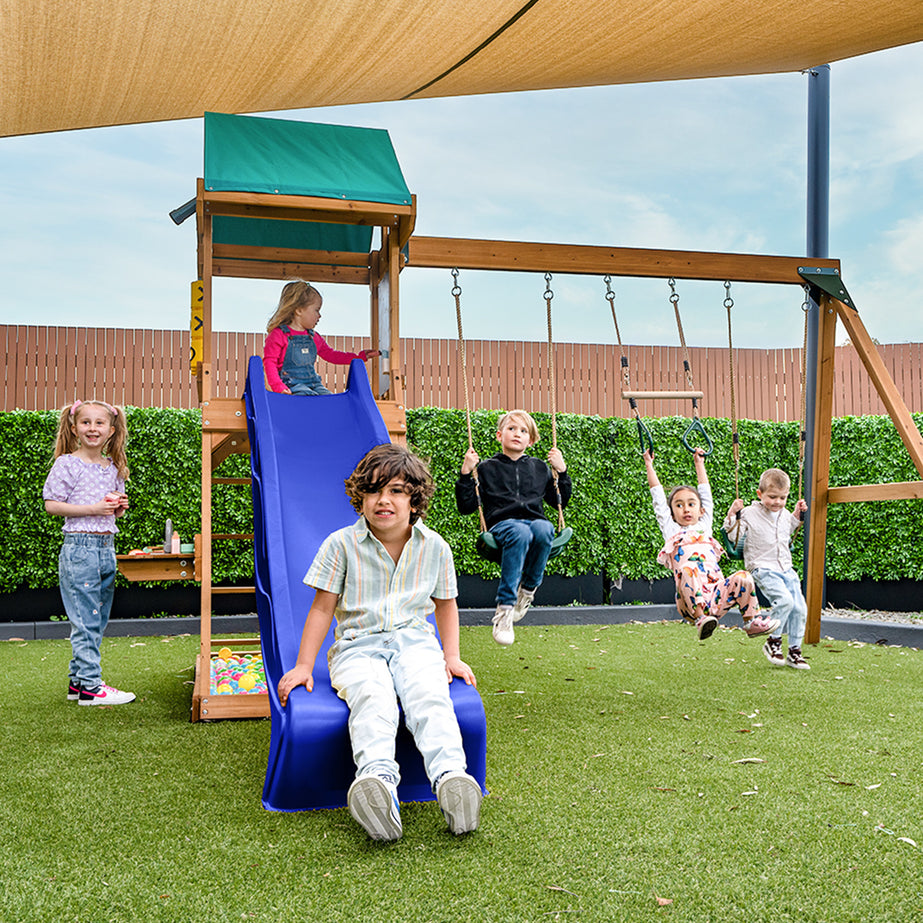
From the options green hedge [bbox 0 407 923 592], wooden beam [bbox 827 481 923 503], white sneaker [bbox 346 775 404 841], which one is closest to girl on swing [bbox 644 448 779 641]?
wooden beam [bbox 827 481 923 503]

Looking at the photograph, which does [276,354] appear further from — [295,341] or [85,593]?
[85,593]

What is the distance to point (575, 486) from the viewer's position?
9.12m

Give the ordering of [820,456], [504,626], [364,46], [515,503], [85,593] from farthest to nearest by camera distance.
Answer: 1. [820,456]
2. [515,503]
3. [504,626]
4. [85,593]
5. [364,46]

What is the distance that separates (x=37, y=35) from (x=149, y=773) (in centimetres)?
299

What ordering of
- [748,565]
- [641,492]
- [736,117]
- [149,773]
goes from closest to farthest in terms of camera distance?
[149,773]
[748,565]
[641,492]
[736,117]

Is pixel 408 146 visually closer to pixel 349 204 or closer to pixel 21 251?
pixel 21 251

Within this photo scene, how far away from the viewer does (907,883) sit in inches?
92.4

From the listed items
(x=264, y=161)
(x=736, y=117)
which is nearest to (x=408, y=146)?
(x=736, y=117)

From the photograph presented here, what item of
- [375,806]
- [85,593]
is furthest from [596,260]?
[375,806]

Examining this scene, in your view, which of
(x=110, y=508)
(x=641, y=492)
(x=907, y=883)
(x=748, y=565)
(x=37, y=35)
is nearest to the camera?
(x=907, y=883)

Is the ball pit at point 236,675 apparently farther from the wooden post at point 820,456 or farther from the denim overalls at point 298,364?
the wooden post at point 820,456

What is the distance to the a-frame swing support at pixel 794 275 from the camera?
5.54 m

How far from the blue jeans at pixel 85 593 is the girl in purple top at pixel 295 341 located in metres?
1.47

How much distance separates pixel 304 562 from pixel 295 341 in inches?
84.5
